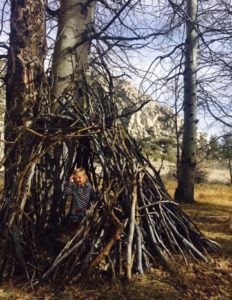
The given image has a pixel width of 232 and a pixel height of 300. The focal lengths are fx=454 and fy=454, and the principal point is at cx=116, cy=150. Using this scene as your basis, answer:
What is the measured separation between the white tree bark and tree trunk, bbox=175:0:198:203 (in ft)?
16.4

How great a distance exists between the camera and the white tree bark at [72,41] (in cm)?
533

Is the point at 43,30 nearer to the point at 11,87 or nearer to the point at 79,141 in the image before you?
the point at 11,87

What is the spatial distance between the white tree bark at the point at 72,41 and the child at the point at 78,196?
1.10 m

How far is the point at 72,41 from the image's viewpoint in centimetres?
541

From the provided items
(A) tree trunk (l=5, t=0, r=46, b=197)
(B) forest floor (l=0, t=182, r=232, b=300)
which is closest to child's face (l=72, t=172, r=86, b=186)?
(A) tree trunk (l=5, t=0, r=46, b=197)

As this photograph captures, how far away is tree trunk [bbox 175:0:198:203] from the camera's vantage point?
32.6ft

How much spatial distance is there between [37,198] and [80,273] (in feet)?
3.09

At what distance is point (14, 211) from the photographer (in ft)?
13.2

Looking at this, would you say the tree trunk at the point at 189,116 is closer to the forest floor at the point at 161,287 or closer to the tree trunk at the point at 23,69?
the forest floor at the point at 161,287

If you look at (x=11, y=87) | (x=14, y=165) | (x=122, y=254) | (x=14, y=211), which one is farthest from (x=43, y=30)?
(x=122, y=254)

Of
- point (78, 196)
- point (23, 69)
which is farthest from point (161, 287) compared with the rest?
Answer: point (23, 69)

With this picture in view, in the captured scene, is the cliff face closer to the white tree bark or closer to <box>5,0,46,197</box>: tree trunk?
the white tree bark

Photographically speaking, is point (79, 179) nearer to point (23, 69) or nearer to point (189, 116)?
point (23, 69)

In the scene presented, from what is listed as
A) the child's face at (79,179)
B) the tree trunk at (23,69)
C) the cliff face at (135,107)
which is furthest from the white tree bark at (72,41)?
the child's face at (79,179)
